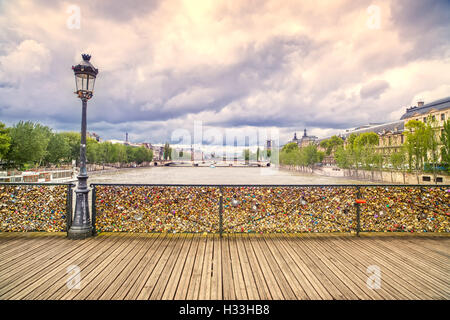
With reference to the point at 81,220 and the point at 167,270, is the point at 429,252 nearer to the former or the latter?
the point at 167,270

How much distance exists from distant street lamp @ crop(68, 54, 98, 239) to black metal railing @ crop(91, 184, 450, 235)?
0.27 metres

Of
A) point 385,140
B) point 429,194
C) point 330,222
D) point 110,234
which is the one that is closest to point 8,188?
point 110,234

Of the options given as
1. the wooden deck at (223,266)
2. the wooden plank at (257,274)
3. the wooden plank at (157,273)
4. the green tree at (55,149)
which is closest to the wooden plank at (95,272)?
the wooden deck at (223,266)

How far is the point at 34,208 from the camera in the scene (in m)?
7.29

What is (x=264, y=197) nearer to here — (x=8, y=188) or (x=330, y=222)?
(x=330, y=222)

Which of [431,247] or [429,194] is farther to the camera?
[429,194]

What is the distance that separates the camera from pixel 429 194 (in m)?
7.42

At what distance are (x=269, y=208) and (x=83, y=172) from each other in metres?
6.03

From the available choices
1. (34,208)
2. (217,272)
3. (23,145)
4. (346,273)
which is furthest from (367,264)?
(23,145)

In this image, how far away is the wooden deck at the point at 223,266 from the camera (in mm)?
4174

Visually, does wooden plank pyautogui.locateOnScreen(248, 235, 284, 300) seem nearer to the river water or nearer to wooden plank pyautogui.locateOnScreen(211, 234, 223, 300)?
wooden plank pyautogui.locateOnScreen(211, 234, 223, 300)
